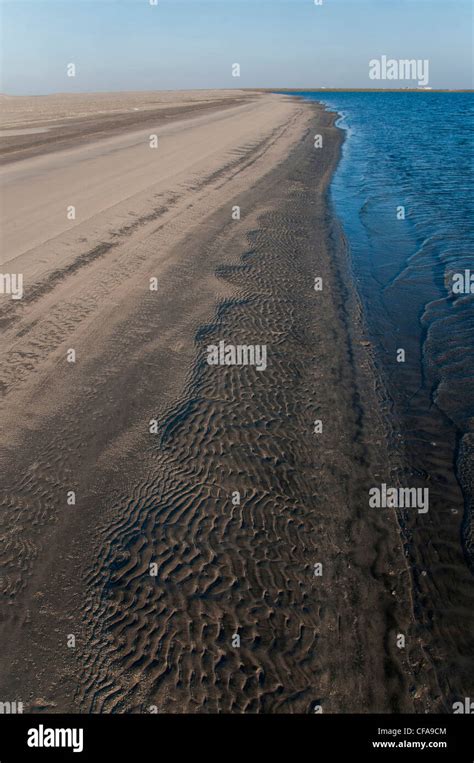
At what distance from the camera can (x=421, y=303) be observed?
1196 centimetres

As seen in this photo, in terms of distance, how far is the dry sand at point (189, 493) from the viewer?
4457 millimetres

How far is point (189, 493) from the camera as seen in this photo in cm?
617

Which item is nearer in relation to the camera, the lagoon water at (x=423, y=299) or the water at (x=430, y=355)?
the water at (x=430, y=355)

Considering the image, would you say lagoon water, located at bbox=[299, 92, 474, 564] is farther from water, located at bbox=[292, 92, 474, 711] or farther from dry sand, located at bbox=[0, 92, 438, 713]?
dry sand, located at bbox=[0, 92, 438, 713]

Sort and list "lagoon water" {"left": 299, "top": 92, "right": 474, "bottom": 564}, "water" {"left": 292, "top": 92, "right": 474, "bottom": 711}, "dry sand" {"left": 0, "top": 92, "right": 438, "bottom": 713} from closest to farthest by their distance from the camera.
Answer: "dry sand" {"left": 0, "top": 92, "right": 438, "bottom": 713}
"water" {"left": 292, "top": 92, "right": 474, "bottom": 711}
"lagoon water" {"left": 299, "top": 92, "right": 474, "bottom": 564}

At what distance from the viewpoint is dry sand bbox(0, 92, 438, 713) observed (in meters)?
4.46

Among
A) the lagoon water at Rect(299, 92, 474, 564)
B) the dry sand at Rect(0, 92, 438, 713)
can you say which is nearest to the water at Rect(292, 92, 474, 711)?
the lagoon water at Rect(299, 92, 474, 564)

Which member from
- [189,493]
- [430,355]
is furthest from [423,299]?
[189,493]

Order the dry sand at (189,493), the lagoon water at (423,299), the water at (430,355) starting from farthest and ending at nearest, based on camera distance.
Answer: the lagoon water at (423,299), the water at (430,355), the dry sand at (189,493)

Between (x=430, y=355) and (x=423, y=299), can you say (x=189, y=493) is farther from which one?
(x=423, y=299)

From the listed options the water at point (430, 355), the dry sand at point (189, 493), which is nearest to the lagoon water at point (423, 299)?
the water at point (430, 355)

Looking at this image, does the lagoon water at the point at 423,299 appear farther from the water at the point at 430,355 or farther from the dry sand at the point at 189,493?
the dry sand at the point at 189,493

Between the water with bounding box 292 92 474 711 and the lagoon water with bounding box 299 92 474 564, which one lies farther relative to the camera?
the lagoon water with bounding box 299 92 474 564

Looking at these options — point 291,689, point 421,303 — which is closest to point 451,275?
point 421,303
